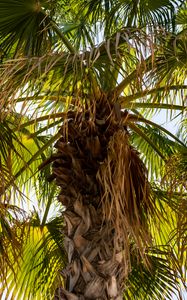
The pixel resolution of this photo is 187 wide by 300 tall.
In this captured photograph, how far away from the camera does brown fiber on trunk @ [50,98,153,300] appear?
366 cm

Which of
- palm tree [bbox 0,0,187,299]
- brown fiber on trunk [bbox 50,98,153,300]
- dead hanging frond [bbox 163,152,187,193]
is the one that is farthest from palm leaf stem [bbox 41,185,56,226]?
brown fiber on trunk [bbox 50,98,153,300]

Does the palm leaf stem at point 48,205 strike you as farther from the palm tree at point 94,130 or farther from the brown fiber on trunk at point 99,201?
the brown fiber on trunk at point 99,201

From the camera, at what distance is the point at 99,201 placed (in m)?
3.86

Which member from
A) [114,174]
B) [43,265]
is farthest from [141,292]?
[114,174]

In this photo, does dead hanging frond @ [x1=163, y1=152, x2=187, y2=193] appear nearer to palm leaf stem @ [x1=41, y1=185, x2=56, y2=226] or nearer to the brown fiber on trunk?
the brown fiber on trunk

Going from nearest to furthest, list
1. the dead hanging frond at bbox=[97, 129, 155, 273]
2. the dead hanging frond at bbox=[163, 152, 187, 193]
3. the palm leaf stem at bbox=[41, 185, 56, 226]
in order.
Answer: the dead hanging frond at bbox=[97, 129, 155, 273] → the dead hanging frond at bbox=[163, 152, 187, 193] → the palm leaf stem at bbox=[41, 185, 56, 226]

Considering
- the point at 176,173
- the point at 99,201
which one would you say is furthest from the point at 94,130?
the point at 176,173

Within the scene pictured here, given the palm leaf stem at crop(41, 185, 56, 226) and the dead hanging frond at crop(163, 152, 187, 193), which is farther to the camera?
the palm leaf stem at crop(41, 185, 56, 226)

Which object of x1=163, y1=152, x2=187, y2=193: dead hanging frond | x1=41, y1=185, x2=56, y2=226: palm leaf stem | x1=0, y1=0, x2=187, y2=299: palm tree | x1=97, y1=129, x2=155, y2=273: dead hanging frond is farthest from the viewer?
x1=41, y1=185, x2=56, y2=226: palm leaf stem

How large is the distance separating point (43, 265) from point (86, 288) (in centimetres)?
181

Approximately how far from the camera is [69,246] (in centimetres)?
382

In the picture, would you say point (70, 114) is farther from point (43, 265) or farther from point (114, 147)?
point (43, 265)

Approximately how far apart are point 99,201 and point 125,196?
0.58 ft

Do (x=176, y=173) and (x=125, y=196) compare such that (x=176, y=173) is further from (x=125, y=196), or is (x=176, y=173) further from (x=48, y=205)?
(x=48, y=205)
